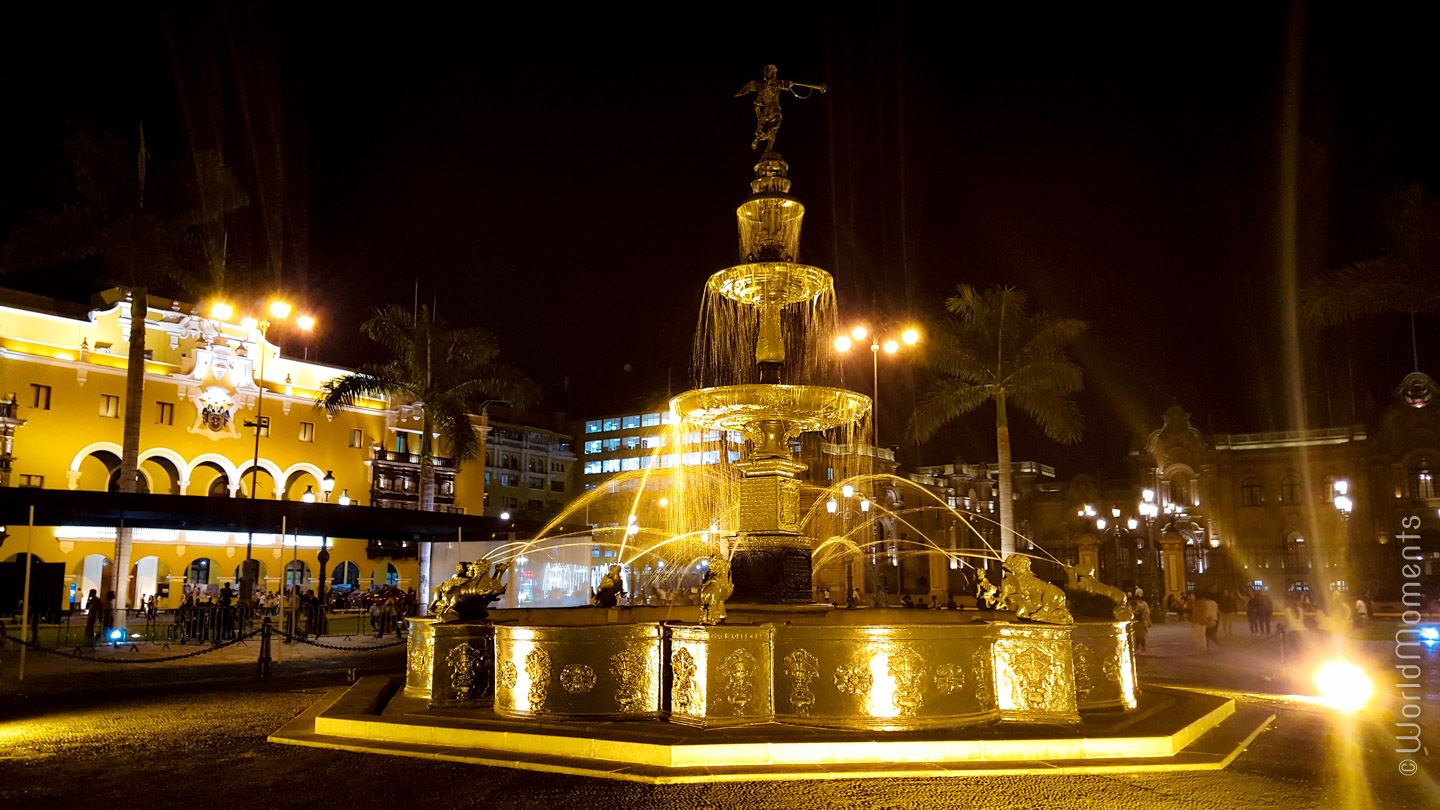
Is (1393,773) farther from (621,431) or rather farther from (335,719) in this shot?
(621,431)

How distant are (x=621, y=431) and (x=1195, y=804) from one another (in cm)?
8985

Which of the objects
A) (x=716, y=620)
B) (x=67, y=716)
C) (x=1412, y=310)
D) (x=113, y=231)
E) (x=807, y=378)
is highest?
(x=113, y=231)

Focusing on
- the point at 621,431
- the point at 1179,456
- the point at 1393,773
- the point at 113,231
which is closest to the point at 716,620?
the point at 1393,773

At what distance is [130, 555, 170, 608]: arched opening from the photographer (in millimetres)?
44906

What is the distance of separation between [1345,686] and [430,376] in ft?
85.8

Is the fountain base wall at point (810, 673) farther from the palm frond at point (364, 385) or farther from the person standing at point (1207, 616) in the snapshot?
the palm frond at point (364, 385)

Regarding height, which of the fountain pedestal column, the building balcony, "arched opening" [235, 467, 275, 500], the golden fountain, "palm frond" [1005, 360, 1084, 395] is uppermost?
the building balcony

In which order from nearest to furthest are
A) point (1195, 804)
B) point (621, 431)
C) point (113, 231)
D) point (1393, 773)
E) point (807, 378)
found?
point (1195, 804) → point (1393, 773) → point (807, 378) → point (113, 231) → point (621, 431)

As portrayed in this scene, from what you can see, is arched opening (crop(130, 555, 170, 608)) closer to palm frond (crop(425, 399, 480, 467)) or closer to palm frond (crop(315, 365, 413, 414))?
palm frond (crop(315, 365, 413, 414))

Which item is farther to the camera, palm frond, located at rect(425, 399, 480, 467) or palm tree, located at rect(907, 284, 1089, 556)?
palm frond, located at rect(425, 399, 480, 467)

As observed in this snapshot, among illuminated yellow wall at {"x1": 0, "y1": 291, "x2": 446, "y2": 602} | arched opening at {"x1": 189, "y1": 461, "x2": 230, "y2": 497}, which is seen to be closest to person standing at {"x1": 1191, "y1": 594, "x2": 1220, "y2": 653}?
illuminated yellow wall at {"x1": 0, "y1": 291, "x2": 446, "y2": 602}

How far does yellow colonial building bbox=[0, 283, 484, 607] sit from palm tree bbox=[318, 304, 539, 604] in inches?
329

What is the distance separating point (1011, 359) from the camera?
25.7 m

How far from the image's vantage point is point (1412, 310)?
1939cm
